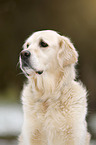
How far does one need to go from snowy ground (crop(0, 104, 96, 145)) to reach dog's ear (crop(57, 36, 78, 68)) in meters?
1.61

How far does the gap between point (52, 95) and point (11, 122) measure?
1.86 meters

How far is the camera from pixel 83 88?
2492mm

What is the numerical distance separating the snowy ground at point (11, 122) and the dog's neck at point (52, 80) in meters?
1.32

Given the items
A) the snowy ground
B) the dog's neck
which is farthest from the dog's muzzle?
the snowy ground

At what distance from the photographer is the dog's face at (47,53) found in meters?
2.24

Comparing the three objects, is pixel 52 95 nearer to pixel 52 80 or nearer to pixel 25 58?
pixel 52 80

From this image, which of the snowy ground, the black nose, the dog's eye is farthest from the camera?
the snowy ground

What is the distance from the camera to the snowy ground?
3691 millimetres

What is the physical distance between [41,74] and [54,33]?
42cm

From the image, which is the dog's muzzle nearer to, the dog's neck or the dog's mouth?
the dog's mouth

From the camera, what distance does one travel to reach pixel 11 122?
13.3 feet

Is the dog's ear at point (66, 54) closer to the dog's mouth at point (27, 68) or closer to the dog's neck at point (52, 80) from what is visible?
the dog's neck at point (52, 80)

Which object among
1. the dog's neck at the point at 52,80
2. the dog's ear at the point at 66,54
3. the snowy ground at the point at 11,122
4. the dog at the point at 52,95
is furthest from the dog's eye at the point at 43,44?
the snowy ground at the point at 11,122

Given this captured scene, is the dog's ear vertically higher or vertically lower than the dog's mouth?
higher
